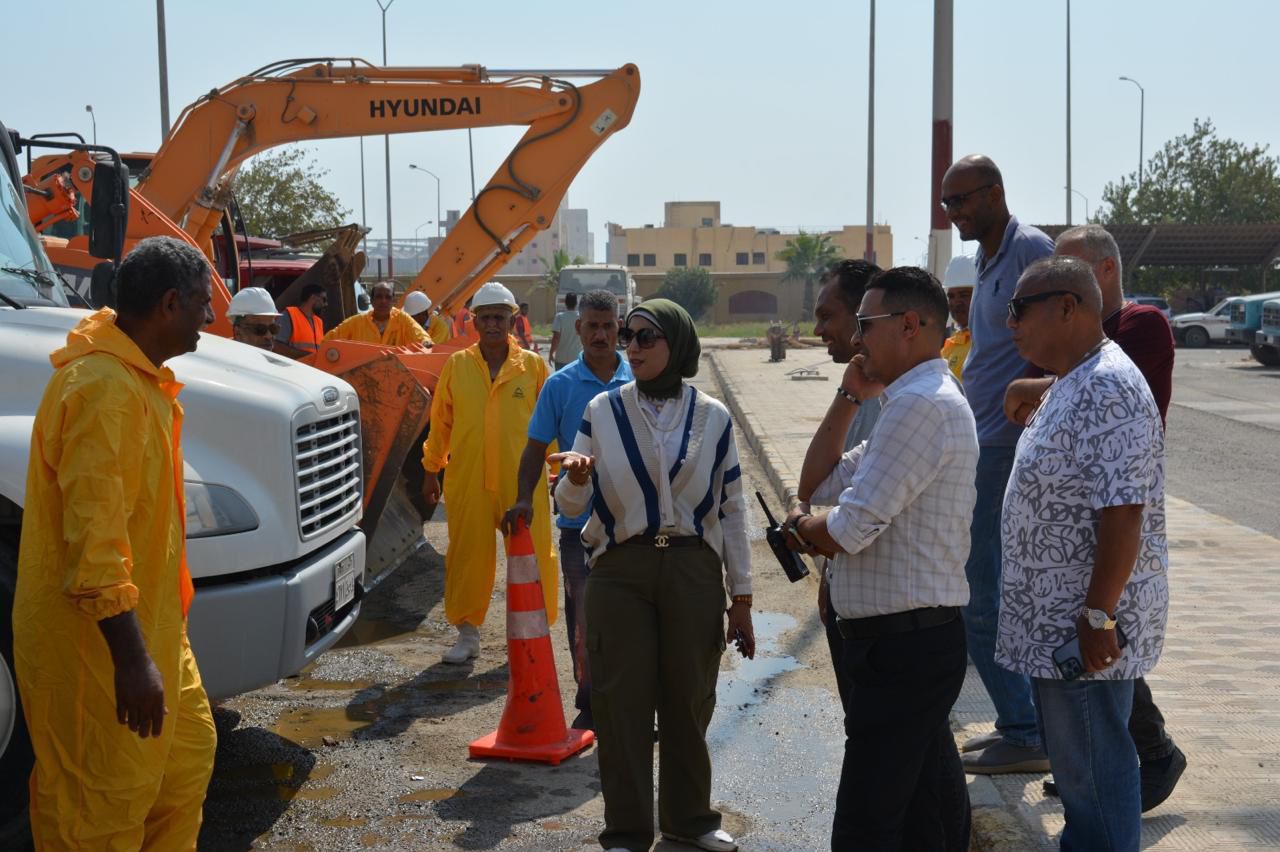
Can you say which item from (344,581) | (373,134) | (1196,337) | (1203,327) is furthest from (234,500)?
(1196,337)

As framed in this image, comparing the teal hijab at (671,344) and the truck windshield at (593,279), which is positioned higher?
the truck windshield at (593,279)

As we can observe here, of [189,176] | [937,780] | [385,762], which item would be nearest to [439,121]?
[189,176]

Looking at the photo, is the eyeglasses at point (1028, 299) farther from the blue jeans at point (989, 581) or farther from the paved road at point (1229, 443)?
the paved road at point (1229, 443)

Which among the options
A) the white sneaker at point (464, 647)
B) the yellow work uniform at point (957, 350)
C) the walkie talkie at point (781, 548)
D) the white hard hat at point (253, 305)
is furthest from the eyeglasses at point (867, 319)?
the white hard hat at point (253, 305)

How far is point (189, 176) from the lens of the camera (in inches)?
530

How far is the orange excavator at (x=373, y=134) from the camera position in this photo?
880cm

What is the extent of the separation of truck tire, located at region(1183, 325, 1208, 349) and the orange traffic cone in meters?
40.6

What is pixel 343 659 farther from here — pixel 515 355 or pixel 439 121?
pixel 439 121

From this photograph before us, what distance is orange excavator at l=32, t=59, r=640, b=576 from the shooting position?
880 centimetres

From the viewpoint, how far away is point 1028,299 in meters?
4.06

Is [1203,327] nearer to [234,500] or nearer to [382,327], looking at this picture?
[382,327]

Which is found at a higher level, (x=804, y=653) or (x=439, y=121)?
(x=439, y=121)

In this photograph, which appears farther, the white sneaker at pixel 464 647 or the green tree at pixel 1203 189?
the green tree at pixel 1203 189

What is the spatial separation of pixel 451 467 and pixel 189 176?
7.00 m
